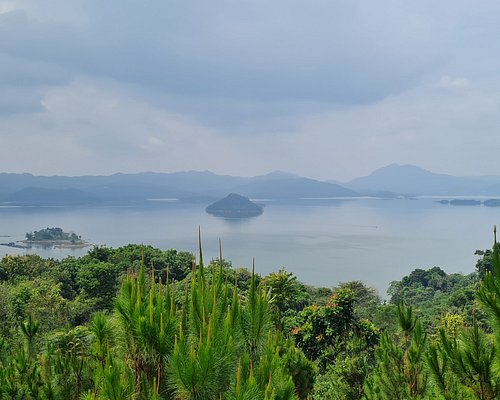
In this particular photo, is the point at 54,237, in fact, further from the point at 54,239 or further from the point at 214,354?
the point at 214,354

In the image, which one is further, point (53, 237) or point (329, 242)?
point (329, 242)

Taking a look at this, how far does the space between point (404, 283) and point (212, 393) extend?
4608 cm

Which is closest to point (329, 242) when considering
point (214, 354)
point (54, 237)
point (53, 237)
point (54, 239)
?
point (54, 239)

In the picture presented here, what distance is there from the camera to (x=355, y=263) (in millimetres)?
77750

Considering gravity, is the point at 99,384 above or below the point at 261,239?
above

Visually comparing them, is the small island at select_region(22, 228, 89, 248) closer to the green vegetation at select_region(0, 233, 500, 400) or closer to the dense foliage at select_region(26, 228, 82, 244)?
the dense foliage at select_region(26, 228, 82, 244)

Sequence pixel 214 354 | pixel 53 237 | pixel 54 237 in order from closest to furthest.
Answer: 1. pixel 214 354
2. pixel 54 237
3. pixel 53 237

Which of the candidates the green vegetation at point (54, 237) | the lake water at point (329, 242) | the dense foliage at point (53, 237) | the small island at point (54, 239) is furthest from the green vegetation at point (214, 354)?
the dense foliage at point (53, 237)

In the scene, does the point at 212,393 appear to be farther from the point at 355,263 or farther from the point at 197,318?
the point at 355,263

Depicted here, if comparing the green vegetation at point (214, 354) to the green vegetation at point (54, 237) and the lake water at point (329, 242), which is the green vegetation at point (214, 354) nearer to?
the lake water at point (329, 242)

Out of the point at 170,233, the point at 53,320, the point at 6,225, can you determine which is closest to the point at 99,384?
the point at 53,320

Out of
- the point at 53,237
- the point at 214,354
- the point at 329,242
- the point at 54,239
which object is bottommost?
the point at 329,242

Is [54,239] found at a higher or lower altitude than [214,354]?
lower

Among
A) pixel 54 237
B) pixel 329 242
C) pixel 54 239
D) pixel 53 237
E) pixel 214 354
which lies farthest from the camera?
pixel 329 242
